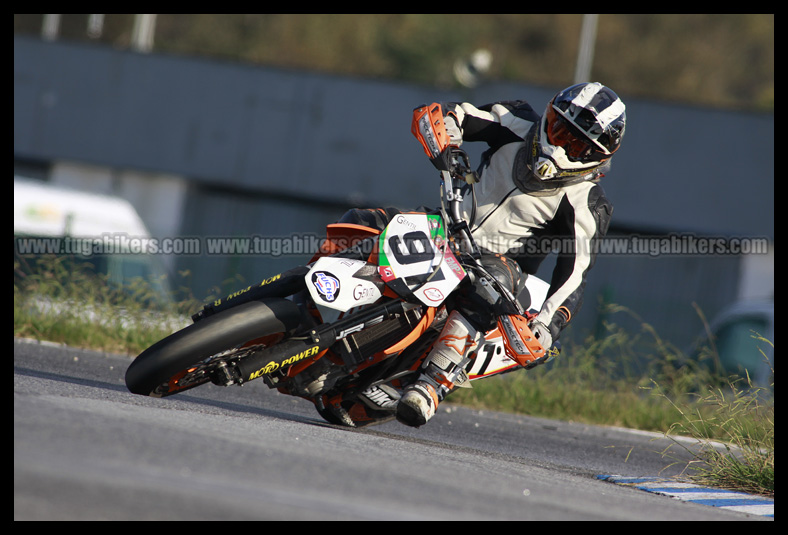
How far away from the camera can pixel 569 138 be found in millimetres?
5180

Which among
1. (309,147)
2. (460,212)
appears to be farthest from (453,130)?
(309,147)

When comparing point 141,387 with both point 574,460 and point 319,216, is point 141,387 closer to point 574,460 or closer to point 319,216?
point 574,460

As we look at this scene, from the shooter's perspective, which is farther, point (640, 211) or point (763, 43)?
point (763, 43)

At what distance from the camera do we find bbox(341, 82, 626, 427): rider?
5.09 metres

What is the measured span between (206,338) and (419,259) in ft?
3.75

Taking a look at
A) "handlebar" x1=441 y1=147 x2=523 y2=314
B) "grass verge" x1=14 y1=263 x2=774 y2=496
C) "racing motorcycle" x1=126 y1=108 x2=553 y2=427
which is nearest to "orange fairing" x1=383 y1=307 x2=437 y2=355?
"racing motorcycle" x1=126 y1=108 x2=553 y2=427

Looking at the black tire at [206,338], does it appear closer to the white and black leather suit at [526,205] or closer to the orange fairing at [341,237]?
the orange fairing at [341,237]

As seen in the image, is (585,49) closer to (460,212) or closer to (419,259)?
(460,212)

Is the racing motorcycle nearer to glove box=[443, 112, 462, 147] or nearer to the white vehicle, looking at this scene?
glove box=[443, 112, 462, 147]

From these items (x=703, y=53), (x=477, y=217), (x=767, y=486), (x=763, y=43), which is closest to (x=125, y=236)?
(x=477, y=217)

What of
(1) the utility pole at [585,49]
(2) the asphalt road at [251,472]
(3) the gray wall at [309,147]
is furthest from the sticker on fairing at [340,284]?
(1) the utility pole at [585,49]

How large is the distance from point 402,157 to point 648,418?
1519 centimetres

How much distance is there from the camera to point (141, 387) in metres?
4.53

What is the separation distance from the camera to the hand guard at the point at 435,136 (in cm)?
493
